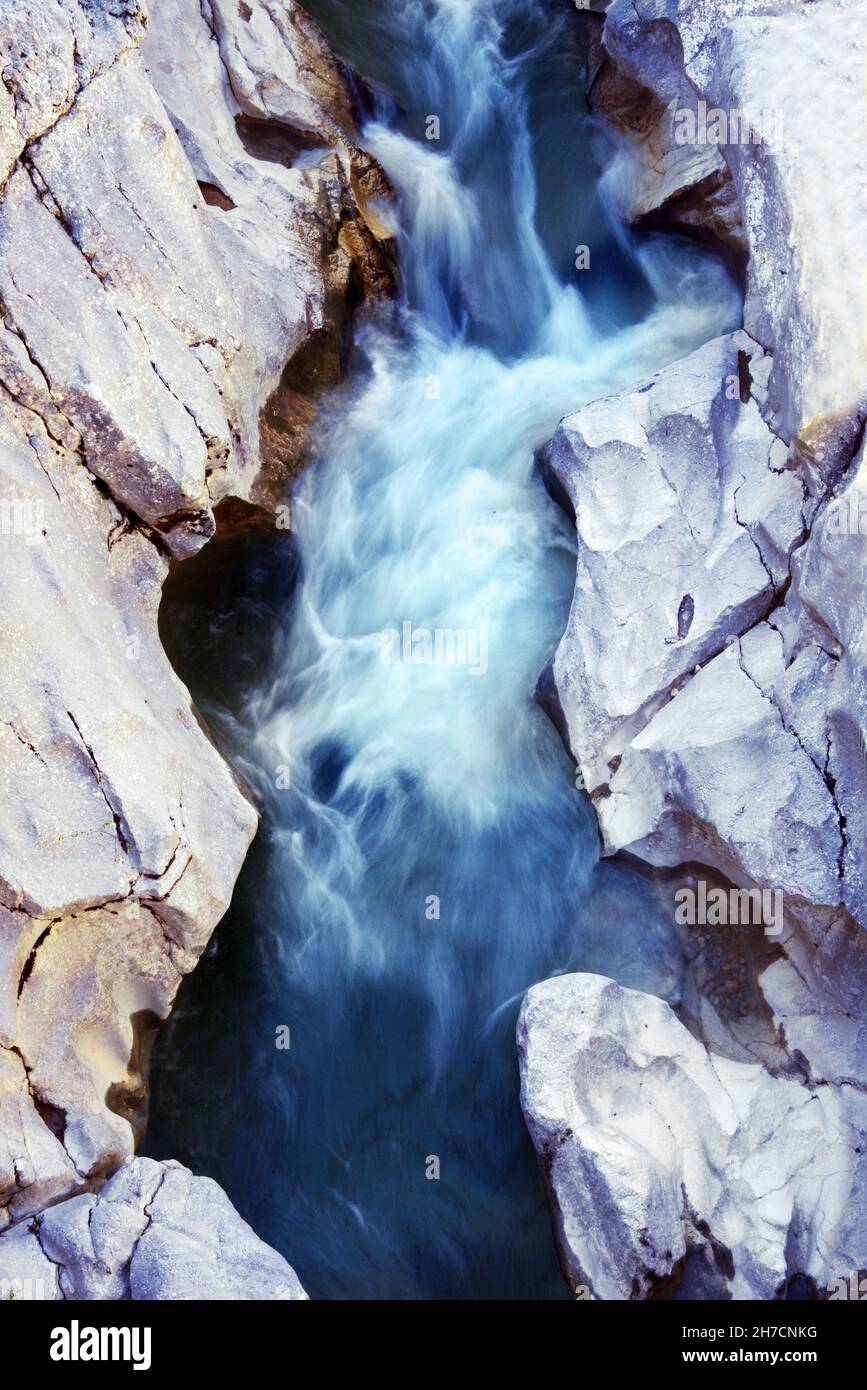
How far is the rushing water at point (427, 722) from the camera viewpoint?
562 centimetres

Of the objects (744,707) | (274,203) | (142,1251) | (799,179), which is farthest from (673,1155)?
(274,203)

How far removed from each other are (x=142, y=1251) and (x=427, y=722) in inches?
115

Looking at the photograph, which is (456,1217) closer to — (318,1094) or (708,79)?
(318,1094)

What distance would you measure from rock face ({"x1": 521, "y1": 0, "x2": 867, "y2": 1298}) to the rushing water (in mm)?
483

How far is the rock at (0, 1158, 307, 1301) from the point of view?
457 cm

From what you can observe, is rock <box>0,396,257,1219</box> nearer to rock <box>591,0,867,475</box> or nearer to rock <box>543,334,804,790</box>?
rock <box>543,334,804,790</box>

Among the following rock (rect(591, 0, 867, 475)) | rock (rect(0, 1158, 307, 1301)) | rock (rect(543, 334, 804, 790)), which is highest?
rock (rect(591, 0, 867, 475))

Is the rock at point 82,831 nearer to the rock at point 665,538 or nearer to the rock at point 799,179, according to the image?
the rock at point 665,538

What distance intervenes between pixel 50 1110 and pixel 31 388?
2.97 metres

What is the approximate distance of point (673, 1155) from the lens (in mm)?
5207

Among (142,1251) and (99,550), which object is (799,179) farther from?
(142,1251)

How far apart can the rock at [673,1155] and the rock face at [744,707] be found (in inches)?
0.4

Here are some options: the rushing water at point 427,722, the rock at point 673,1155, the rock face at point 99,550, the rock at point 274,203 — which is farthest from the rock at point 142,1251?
the rock at point 274,203

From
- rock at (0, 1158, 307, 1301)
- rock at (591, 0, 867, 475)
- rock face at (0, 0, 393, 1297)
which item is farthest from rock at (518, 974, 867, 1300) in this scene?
rock at (591, 0, 867, 475)
